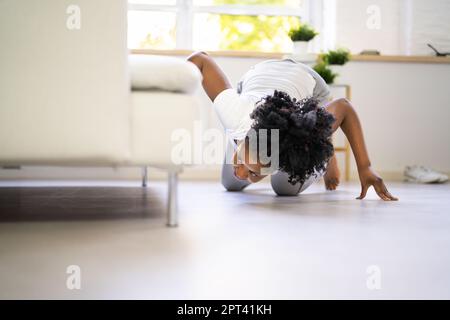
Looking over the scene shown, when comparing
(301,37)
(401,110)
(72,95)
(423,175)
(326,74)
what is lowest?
(423,175)

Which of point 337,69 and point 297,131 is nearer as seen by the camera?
point 297,131

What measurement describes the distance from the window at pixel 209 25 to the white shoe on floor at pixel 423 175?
1394mm

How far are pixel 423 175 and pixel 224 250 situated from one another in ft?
9.50

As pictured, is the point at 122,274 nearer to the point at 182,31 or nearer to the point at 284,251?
the point at 284,251

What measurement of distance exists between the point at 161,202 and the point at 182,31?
8.07 ft

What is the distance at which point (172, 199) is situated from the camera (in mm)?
1429

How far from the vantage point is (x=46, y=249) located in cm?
112

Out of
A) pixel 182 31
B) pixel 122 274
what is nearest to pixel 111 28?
pixel 122 274

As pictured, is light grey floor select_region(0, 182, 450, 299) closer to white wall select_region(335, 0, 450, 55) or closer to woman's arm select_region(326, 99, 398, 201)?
woman's arm select_region(326, 99, 398, 201)

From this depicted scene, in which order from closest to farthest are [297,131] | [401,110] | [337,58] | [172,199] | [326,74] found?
[172,199], [297,131], [326,74], [337,58], [401,110]

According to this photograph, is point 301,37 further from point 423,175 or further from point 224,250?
point 224,250

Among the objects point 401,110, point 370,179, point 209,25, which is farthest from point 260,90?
point 401,110

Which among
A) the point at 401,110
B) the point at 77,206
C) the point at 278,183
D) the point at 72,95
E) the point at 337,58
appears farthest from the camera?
the point at 401,110

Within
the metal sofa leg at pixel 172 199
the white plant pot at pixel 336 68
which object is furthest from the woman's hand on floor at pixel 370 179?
the white plant pot at pixel 336 68
